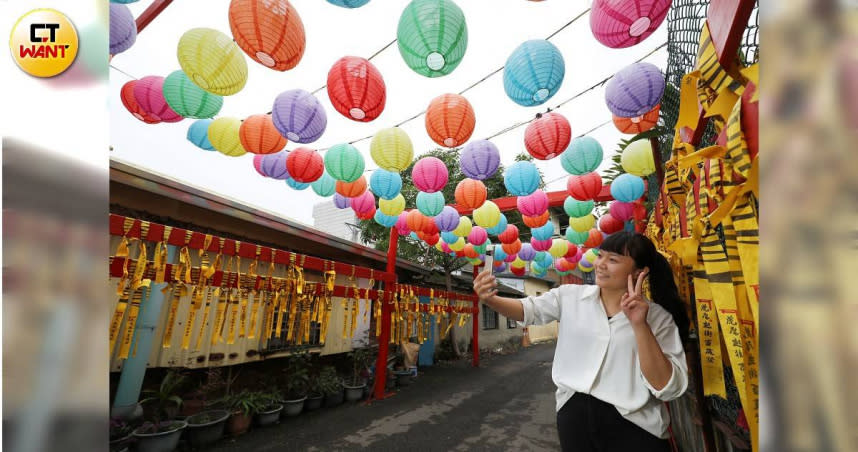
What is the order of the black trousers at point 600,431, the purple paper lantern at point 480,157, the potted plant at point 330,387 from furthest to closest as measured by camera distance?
the potted plant at point 330,387
the purple paper lantern at point 480,157
the black trousers at point 600,431

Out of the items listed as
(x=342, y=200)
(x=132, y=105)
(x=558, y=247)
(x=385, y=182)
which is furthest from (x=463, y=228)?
(x=132, y=105)

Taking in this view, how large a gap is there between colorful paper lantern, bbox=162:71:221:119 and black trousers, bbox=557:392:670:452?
13.6ft

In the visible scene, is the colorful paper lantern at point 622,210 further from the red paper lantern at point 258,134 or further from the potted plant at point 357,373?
the potted plant at point 357,373

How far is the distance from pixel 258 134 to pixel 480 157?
2775 mm

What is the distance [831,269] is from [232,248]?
16.2ft

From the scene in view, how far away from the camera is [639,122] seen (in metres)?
4.15

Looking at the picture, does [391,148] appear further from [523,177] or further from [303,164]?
[523,177]

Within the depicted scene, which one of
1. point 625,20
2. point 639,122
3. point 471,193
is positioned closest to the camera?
point 625,20

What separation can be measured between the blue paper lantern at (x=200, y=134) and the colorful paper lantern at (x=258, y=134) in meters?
0.90

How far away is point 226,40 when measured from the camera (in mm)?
3404

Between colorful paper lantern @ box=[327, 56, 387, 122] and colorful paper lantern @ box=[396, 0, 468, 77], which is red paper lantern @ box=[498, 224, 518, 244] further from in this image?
colorful paper lantern @ box=[396, 0, 468, 77]

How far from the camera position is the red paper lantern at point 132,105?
14.0 ft

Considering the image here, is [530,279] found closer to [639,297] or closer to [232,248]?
[232,248]

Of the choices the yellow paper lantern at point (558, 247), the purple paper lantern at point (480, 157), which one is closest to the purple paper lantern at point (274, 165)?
the purple paper lantern at point (480, 157)
